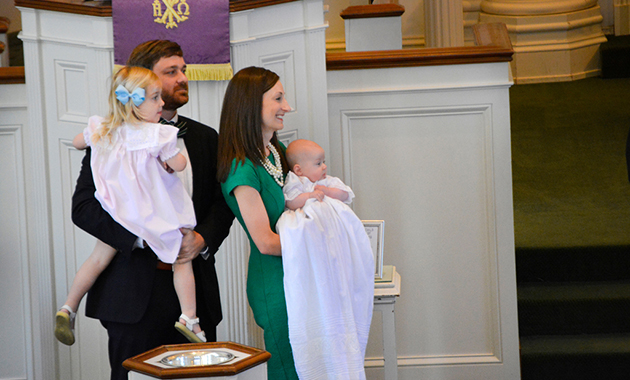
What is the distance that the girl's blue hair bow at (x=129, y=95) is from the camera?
7.45ft

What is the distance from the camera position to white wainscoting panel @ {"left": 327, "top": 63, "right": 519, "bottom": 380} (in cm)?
345

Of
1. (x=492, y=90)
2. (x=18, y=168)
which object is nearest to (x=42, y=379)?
(x=18, y=168)

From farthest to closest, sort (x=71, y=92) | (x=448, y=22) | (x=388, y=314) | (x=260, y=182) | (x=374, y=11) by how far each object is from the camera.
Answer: (x=448, y=22)
(x=374, y=11)
(x=71, y=92)
(x=388, y=314)
(x=260, y=182)

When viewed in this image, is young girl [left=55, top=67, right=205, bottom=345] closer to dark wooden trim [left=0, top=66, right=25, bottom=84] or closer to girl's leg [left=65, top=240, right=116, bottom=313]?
girl's leg [left=65, top=240, right=116, bottom=313]

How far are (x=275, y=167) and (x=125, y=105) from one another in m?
0.54

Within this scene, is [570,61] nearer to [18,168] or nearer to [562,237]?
[562,237]

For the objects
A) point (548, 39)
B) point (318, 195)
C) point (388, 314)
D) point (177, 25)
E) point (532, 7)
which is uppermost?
point (532, 7)

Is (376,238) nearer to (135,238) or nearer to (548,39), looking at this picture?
(135,238)

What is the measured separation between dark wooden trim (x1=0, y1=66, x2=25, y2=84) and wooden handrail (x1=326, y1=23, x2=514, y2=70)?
4.45 ft

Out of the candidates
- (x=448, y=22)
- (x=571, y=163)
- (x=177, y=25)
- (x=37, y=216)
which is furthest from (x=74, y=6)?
(x=448, y=22)

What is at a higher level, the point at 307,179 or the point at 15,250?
the point at 307,179

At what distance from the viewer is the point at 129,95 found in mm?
2283

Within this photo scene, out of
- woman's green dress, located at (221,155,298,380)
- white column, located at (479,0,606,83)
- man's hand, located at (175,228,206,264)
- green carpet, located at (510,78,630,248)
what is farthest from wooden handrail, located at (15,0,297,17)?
white column, located at (479,0,606,83)

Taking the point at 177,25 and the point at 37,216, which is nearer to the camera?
the point at 177,25
